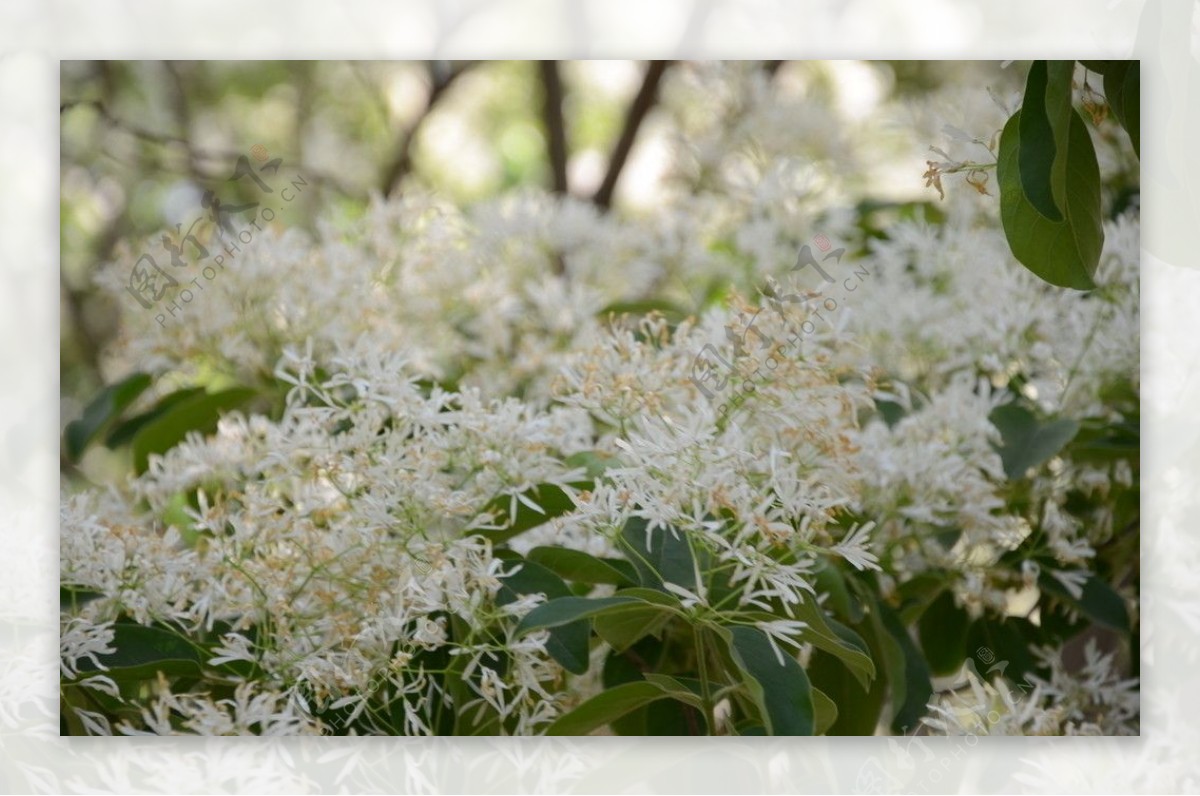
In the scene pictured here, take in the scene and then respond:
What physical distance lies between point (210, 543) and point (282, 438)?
108mm

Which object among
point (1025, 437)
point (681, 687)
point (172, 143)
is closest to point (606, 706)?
point (681, 687)

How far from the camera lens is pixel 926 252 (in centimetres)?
121

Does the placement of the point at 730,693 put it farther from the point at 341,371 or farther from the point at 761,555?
the point at 341,371

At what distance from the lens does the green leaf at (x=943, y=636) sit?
1.14 meters

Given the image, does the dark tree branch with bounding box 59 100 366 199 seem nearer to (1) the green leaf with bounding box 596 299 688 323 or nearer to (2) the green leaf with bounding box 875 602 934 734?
(1) the green leaf with bounding box 596 299 688 323

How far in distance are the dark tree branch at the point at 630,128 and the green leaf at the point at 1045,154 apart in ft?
1.31

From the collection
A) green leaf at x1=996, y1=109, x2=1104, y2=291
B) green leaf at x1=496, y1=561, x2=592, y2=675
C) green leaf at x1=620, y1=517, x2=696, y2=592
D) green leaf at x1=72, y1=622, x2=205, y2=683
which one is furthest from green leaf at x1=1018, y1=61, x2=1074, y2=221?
green leaf at x1=72, y1=622, x2=205, y2=683

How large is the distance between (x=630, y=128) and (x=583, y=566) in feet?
1.65

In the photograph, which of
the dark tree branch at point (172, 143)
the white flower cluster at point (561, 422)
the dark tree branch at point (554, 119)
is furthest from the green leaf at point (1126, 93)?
the dark tree branch at point (172, 143)

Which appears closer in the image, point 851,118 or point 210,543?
point 210,543

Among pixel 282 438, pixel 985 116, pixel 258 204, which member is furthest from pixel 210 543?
pixel 985 116

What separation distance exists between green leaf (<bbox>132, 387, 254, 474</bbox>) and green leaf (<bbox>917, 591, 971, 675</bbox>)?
0.67 metres

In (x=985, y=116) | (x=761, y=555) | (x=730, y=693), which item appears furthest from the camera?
(x=985, y=116)

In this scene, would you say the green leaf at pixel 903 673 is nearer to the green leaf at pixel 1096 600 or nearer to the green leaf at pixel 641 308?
the green leaf at pixel 1096 600
